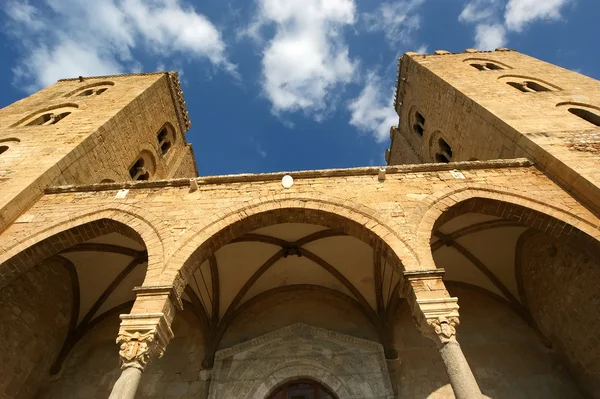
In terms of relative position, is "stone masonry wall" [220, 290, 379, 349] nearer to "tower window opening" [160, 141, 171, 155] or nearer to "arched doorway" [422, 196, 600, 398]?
"arched doorway" [422, 196, 600, 398]

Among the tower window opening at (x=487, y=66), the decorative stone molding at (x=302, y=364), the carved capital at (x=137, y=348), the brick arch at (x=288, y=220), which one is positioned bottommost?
the carved capital at (x=137, y=348)

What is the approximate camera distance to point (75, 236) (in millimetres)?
6754

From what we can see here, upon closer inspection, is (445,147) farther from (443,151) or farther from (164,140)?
(164,140)

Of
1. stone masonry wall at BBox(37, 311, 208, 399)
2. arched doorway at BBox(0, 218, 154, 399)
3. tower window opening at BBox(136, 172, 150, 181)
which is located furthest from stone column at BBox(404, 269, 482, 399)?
tower window opening at BBox(136, 172, 150, 181)

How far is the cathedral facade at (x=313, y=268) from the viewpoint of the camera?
249 inches

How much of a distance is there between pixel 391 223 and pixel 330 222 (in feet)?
3.76

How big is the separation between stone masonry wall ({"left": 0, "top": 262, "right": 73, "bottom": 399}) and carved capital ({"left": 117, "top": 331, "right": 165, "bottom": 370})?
14.1 ft

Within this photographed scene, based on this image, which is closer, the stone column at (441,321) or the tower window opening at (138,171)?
the stone column at (441,321)

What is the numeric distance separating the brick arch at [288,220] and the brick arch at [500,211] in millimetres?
431

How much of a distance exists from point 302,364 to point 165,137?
12153mm

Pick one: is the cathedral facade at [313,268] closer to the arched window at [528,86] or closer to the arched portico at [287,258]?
the arched portico at [287,258]

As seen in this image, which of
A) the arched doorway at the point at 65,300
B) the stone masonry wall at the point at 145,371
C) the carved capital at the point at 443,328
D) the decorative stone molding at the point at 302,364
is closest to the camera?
the carved capital at the point at 443,328

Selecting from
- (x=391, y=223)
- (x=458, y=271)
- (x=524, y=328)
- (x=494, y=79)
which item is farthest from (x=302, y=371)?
(x=494, y=79)

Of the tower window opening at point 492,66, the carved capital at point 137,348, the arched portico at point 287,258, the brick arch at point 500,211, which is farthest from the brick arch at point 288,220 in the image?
the tower window opening at point 492,66
